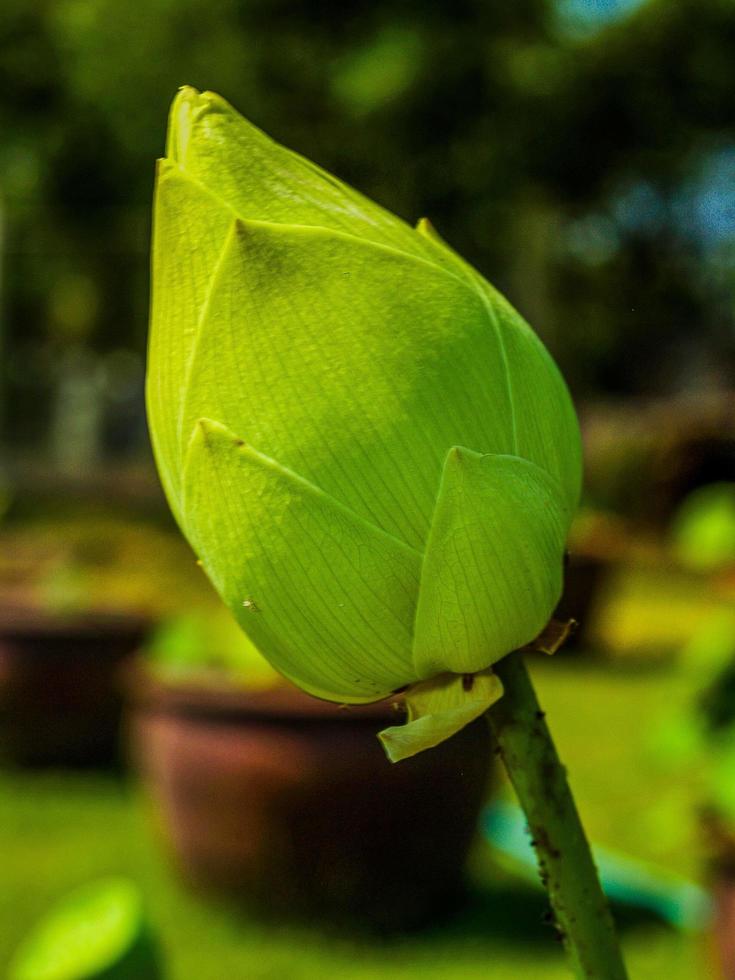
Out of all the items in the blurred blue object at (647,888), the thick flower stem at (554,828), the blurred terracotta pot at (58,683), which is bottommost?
the blurred terracotta pot at (58,683)

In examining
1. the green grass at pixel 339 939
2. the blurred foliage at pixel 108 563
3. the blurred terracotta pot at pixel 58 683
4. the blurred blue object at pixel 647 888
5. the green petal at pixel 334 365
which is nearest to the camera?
the green petal at pixel 334 365

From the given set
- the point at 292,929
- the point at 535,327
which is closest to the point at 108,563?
the point at 535,327

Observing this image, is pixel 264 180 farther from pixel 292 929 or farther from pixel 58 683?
pixel 58 683

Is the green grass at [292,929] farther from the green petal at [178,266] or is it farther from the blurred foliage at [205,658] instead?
the green petal at [178,266]

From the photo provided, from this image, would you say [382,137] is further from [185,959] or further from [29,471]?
[185,959]

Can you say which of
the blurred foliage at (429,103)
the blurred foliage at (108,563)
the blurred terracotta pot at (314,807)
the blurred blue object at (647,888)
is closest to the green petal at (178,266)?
the blurred terracotta pot at (314,807)

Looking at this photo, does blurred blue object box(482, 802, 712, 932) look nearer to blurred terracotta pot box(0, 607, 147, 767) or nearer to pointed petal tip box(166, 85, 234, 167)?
blurred terracotta pot box(0, 607, 147, 767)
